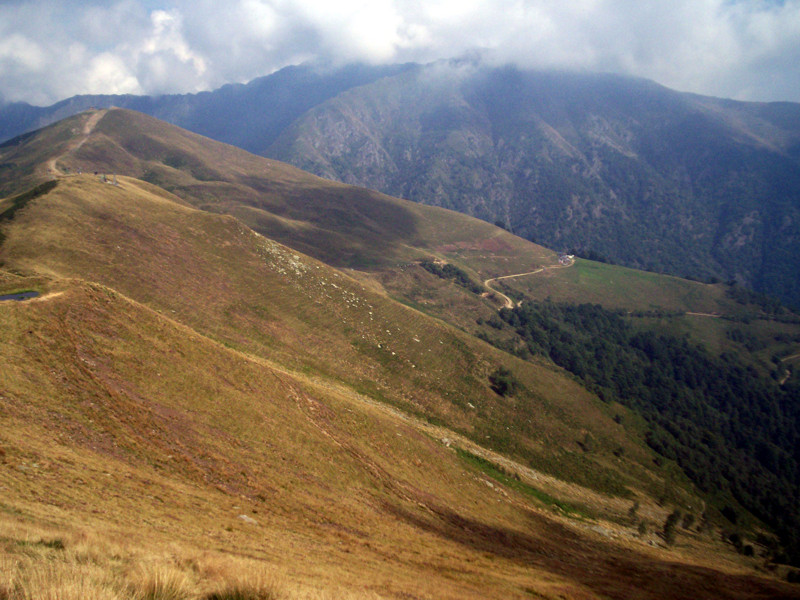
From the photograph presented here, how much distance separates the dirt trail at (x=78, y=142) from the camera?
106438 millimetres

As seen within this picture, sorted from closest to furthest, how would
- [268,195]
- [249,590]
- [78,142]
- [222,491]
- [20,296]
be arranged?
[249,590] → [222,491] → [20,296] → [78,142] → [268,195]

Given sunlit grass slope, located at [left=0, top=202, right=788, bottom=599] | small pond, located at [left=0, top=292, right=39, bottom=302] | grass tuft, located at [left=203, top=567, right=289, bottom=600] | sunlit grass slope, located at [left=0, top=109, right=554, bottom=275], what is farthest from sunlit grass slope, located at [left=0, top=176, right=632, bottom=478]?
sunlit grass slope, located at [left=0, top=109, right=554, bottom=275]

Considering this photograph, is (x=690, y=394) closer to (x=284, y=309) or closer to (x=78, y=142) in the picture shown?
(x=284, y=309)

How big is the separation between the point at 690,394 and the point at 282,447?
12974cm

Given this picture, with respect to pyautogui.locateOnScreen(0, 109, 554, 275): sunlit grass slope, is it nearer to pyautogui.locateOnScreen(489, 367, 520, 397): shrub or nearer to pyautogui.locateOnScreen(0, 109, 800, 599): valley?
pyautogui.locateOnScreen(0, 109, 800, 599): valley

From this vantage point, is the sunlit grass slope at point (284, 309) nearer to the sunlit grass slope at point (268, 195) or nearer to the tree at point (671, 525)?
the tree at point (671, 525)

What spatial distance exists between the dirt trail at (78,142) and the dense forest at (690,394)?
124 meters

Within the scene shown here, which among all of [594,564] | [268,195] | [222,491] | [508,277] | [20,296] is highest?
[268,195]

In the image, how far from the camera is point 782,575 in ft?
139

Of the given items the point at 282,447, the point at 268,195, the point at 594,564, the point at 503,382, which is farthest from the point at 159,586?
the point at 268,195

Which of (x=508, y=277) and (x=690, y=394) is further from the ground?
(x=508, y=277)

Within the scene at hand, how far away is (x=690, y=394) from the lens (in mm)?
117125

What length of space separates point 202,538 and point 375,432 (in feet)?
65.0

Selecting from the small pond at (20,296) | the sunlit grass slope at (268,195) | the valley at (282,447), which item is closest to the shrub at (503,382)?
the valley at (282,447)
